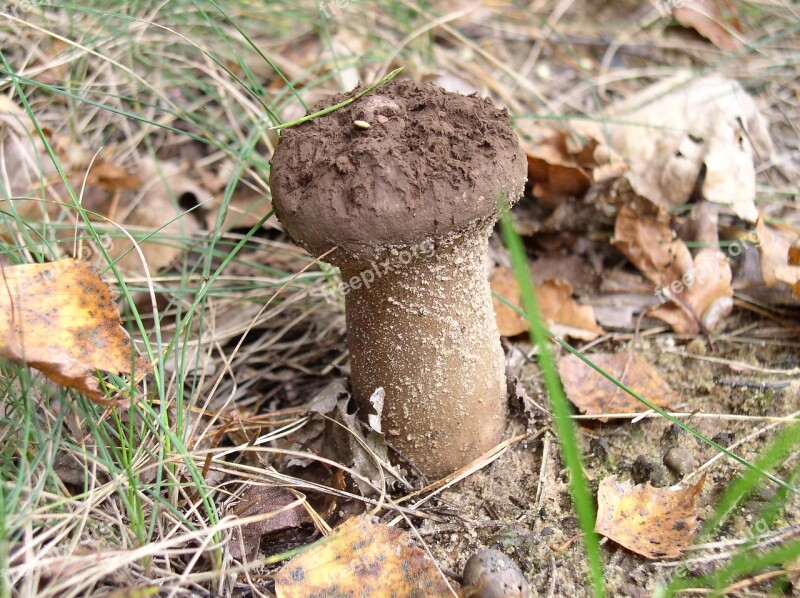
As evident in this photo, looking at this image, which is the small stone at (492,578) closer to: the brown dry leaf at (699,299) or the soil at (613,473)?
the soil at (613,473)

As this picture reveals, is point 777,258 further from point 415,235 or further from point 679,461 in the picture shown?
point 415,235

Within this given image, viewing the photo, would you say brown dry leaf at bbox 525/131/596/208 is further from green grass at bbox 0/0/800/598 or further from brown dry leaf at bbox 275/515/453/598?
brown dry leaf at bbox 275/515/453/598

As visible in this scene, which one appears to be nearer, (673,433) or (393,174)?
(393,174)

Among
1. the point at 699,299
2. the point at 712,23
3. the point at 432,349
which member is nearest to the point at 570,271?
the point at 699,299

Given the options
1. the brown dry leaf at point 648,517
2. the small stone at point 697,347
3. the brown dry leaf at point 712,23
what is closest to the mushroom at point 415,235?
the brown dry leaf at point 648,517

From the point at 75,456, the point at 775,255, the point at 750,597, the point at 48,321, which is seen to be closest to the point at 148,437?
the point at 75,456

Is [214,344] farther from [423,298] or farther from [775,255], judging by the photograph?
[775,255]
